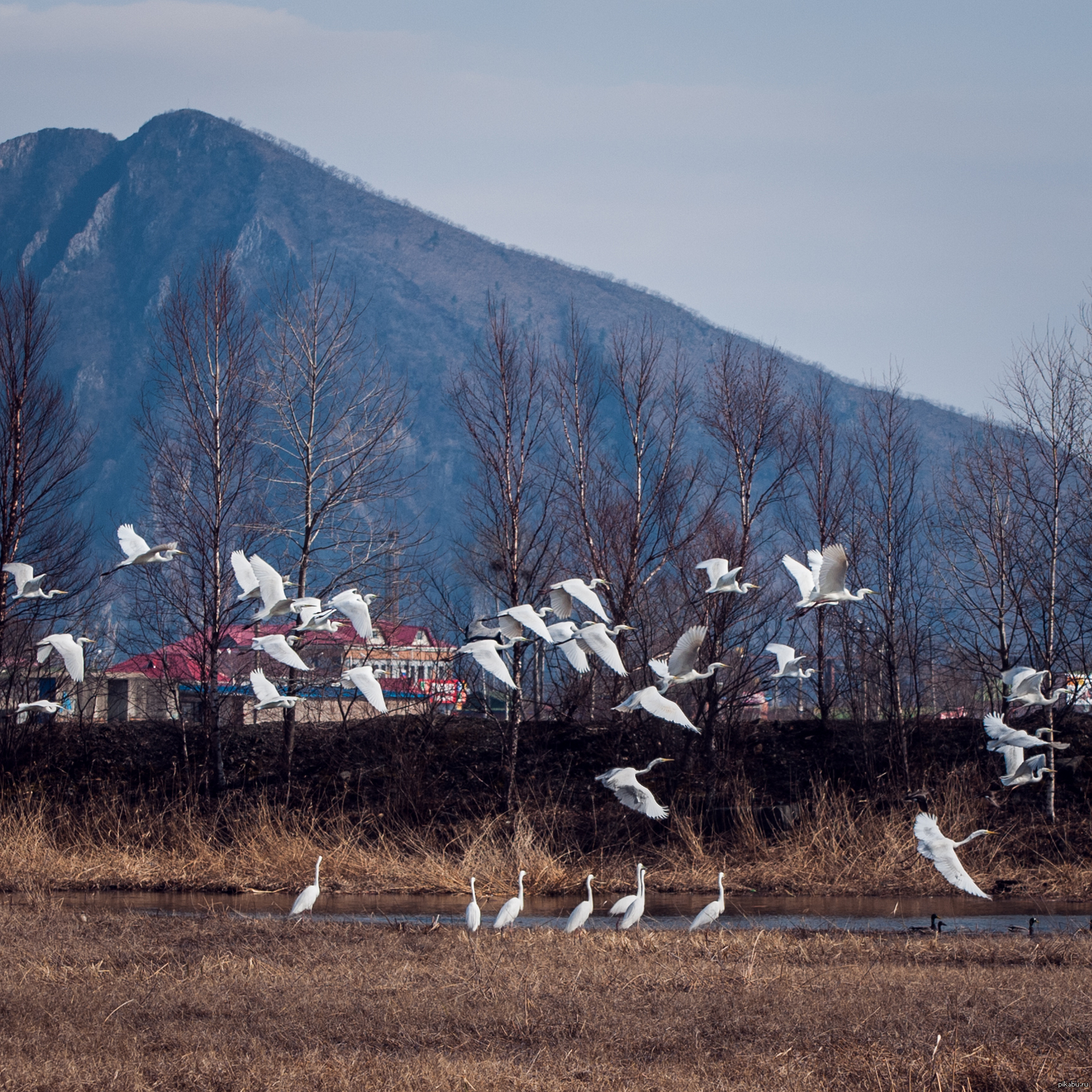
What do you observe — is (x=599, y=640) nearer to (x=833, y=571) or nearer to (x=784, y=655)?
(x=784, y=655)

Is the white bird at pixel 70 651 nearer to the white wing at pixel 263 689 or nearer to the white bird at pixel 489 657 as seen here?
the white wing at pixel 263 689

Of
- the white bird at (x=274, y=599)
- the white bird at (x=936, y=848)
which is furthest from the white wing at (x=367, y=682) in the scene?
the white bird at (x=936, y=848)

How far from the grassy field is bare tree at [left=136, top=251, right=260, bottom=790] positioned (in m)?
9.02

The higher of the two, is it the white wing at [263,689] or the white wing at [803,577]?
the white wing at [803,577]

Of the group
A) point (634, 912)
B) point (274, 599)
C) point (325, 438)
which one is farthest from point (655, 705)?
point (325, 438)

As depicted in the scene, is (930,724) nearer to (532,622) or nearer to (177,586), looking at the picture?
(532,622)

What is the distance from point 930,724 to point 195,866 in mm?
13011

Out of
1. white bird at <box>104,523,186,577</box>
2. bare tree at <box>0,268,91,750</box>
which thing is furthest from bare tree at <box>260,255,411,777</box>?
white bird at <box>104,523,186,577</box>

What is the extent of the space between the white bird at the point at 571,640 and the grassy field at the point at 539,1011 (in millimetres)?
3057

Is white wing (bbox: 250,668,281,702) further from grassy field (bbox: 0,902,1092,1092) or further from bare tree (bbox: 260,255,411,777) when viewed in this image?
bare tree (bbox: 260,255,411,777)

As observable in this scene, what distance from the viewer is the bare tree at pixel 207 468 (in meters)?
22.0

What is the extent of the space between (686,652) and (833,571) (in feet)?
5.85

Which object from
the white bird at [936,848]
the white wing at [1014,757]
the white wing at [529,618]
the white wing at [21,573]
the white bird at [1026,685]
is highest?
the white wing at [21,573]

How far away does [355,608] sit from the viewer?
1476 centimetres
